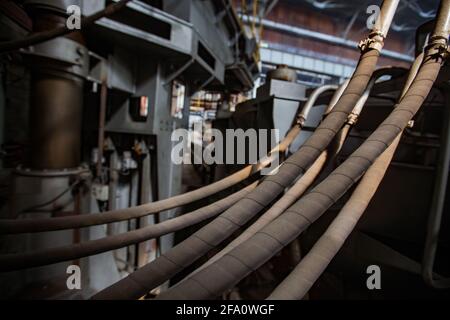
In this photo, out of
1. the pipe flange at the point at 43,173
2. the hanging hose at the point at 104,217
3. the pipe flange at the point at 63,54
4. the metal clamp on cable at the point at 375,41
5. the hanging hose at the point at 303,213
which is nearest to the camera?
the hanging hose at the point at 303,213

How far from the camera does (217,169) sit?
12.9 feet

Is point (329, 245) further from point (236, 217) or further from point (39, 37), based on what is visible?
point (39, 37)

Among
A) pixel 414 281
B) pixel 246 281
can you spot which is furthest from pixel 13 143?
pixel 414 281

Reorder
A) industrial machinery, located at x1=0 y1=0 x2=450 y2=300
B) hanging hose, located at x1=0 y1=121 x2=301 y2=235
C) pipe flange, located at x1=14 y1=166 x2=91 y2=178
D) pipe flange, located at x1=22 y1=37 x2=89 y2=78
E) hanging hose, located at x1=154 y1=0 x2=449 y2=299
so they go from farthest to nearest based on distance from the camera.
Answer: pipe flange, located at x1=14 y1=166 x2=91 y2=178 → pipe flange, located at x1=22 y1=37 x2=89 y2=78 → hanging hose, located at x1=0 y1=121 x2=301 y2=235 → industrial machinery, located at x1=0 y1=0 x2=450 y2=300 → hanging hose, located at x1=154 y1=0 x2=449 y2=299

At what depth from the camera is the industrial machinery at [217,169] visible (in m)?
0.90

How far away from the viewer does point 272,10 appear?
866 cm

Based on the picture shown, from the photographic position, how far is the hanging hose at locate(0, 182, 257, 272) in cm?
92

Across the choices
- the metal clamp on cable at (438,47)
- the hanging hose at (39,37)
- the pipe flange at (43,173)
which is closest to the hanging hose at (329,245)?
the metal clamp on cable at (438,47)

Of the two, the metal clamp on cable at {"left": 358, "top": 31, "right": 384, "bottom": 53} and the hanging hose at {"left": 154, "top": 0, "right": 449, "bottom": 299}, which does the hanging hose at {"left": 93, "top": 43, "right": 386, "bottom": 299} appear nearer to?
the metal clamp on cable at {"left": 358, "top": 31, "right": 384, "bottom": 53}

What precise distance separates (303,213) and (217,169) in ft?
10.3

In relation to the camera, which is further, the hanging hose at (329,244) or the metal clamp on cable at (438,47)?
the metal clamp on cable at (438,47)

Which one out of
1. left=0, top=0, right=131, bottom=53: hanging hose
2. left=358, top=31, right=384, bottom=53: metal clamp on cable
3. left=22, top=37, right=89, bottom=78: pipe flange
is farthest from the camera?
left=22, top=37, right=89, bottom=78: pipe flange

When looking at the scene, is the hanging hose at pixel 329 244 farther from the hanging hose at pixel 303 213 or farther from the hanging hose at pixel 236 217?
the hanging hose at pixel 236 217

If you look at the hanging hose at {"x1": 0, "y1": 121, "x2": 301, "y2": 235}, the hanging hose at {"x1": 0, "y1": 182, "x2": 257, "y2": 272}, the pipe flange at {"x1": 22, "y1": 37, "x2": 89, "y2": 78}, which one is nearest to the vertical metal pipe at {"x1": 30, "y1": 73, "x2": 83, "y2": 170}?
the pipe flange at {"x1": 22, "y1": 37, "x2": 89, "y2": 78}
